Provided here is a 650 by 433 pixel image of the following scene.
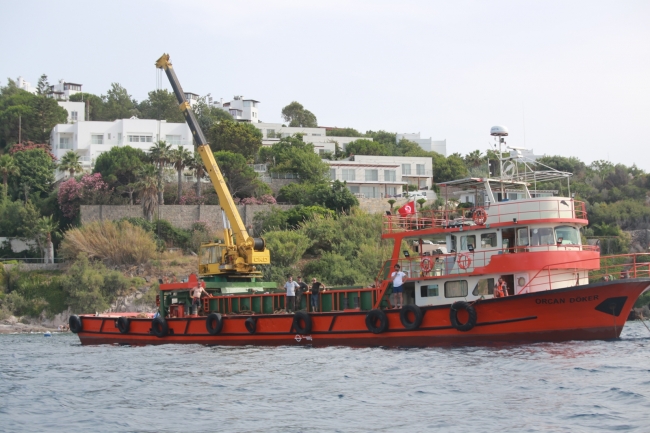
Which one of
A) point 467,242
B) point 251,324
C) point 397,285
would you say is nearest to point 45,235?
point 251,324

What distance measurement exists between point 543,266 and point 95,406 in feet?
44.9

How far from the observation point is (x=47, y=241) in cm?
6262

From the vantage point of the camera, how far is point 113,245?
2308 inches

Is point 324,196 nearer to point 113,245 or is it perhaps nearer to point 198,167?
point 198,167

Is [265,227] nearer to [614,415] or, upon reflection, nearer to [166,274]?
[166,274]

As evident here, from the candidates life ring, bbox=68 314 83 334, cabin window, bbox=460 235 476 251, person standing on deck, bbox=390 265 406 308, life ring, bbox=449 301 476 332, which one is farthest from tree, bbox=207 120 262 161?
life ring, bbox=449 301 476 332

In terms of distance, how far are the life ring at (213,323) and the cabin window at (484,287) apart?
30.5 ft

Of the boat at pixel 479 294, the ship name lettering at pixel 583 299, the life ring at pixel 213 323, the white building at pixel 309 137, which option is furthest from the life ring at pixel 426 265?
the white building at pixel 309 137

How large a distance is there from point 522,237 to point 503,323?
2.85 m

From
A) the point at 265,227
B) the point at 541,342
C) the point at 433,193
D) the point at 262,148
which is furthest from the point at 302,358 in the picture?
the point at 262,148

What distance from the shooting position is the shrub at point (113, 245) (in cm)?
5853

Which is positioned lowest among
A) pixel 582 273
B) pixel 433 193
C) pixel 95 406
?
pixel 95 406

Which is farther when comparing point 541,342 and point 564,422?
point 541,342

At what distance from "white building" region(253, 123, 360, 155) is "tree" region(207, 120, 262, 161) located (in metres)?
11.2
